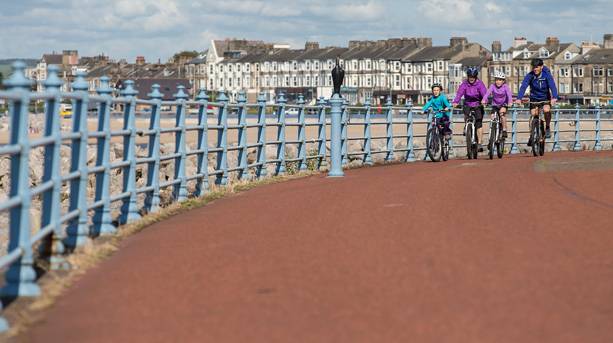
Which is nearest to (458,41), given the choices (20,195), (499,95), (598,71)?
(598,71)

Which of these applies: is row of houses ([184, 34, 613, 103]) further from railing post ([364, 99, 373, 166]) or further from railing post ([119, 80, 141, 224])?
railing post ([119, 80, 141, 224])

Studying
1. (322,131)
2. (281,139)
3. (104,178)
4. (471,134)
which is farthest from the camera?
(471,134)

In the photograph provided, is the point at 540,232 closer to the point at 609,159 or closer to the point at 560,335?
the point at 560,335

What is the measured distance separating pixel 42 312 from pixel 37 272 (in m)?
1.57

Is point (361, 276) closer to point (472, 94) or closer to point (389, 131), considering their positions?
point (472, 94)

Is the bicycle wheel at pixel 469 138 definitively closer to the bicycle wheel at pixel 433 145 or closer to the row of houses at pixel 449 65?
the bicycle wheel at pixel 433 145

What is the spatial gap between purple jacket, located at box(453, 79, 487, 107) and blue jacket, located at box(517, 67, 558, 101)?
2.57 feet

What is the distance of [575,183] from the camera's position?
16.5m

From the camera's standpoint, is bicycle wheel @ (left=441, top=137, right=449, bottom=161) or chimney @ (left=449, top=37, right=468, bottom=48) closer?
bicycle wheel @ (left=441, top=137, right=449, bottom=161)

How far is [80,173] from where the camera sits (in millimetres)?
10555

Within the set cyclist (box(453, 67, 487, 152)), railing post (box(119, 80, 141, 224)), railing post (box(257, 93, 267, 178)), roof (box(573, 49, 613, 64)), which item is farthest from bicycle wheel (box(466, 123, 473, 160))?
roof (box(573, 49, 613, 64))

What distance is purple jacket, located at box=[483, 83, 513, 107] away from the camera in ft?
81.5

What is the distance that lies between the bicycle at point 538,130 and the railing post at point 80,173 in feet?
53.5

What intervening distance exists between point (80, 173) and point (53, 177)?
0.95m
